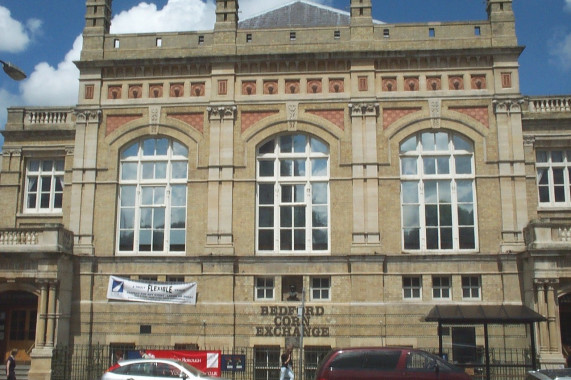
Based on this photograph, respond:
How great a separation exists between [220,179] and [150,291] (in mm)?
5671

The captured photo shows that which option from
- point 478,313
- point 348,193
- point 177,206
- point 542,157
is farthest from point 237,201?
point 542,157

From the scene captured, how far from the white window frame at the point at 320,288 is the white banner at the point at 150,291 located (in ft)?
16.6

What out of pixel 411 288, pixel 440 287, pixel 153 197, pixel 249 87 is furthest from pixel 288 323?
pixel 249 87

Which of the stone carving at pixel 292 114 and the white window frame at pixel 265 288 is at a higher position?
the stone carving at pixel 292 114

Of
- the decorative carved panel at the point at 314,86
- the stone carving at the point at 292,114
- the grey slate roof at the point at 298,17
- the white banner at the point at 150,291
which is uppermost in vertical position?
the grey slate roof at the point at 298,17

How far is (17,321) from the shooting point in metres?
30.4

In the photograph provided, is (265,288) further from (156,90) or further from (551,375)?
(551,375)

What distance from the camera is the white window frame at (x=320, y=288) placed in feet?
92.6

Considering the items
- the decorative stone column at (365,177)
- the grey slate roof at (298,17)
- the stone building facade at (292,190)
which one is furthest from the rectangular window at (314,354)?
the grey slate roof at (298,17)

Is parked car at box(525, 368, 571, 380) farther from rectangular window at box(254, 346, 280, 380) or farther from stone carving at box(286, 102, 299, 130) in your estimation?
stone carving at box(286, 102, 299, 130)

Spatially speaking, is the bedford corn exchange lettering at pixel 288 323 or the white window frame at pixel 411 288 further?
the white window frame at pixel 411 288

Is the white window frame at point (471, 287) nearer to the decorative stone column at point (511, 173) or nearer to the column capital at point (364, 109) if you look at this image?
the decorative stone column at point (511, 173)

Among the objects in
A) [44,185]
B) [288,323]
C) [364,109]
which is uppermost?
[364,109]

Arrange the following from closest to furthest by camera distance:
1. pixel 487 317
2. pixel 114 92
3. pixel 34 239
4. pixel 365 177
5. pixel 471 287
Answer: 1. pixel 487 317
2. pixel 34 239
3. pixel 471 287
4. pixel 365 177
5. pixel 114 92
